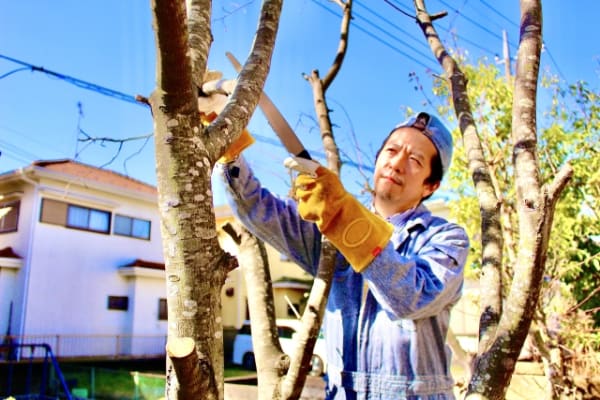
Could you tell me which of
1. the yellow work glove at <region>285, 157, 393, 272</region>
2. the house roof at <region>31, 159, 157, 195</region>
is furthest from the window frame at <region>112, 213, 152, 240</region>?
the yellow work glove at <region>285, 157, 393, 272</region>

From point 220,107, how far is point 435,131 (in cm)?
88

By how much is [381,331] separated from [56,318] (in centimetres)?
1487

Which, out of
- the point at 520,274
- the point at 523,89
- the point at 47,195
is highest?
the point at 47,195

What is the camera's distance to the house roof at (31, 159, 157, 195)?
14.9 meters

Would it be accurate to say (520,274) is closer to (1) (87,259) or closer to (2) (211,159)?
(2) (211,159)

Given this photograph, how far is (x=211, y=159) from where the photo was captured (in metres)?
1.43

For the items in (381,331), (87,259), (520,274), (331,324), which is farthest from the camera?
(87,259)

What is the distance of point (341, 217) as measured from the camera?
1500 millimetres

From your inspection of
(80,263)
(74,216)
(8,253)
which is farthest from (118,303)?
(8,253)

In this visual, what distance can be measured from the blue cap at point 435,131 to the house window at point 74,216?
1457 cm

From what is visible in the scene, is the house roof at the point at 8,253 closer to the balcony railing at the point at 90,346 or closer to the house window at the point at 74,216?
the house window at the point at 74,216

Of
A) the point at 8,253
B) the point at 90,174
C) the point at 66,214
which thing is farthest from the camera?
the point at 90,174

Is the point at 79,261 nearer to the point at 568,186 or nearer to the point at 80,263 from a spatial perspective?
the point at 80,263

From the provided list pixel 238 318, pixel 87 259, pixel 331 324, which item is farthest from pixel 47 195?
pixel 331 324
